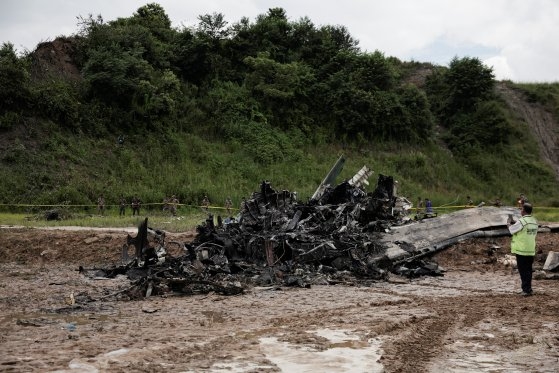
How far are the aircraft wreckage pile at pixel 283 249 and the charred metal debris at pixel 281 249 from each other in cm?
2

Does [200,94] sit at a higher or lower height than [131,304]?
higher

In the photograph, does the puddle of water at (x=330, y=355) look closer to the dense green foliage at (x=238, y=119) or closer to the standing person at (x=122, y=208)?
the standing person at (x=122, y=208)

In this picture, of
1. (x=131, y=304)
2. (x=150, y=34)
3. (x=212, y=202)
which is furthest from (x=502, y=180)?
(x=131, y=304)

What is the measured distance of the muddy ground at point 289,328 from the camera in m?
5.31

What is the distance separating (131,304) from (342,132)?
32.2 meters

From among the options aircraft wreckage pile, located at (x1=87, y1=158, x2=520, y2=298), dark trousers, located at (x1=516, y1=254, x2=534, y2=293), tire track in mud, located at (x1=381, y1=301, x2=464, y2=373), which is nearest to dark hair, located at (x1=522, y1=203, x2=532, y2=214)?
dark trousers, located at (x1=516, y1=254, x2=534, y2=293)

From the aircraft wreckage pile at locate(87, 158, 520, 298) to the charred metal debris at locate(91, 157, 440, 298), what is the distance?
0.06 feet

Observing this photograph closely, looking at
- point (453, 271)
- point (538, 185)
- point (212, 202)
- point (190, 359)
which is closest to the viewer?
point (190, 359)

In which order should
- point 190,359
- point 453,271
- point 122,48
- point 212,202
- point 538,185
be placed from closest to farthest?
point 190,359 < point 453,271 < point 212,202 < point 122,48 < point 538,185

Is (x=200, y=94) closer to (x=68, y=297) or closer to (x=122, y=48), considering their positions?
(x=122, y=48)

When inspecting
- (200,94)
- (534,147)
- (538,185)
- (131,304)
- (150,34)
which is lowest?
(131,304)

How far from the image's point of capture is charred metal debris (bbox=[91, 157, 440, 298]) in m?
10.9

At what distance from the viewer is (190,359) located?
536 cm

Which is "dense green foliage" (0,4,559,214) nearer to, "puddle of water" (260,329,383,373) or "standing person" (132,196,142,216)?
"standing person" (132,196,142,216)
